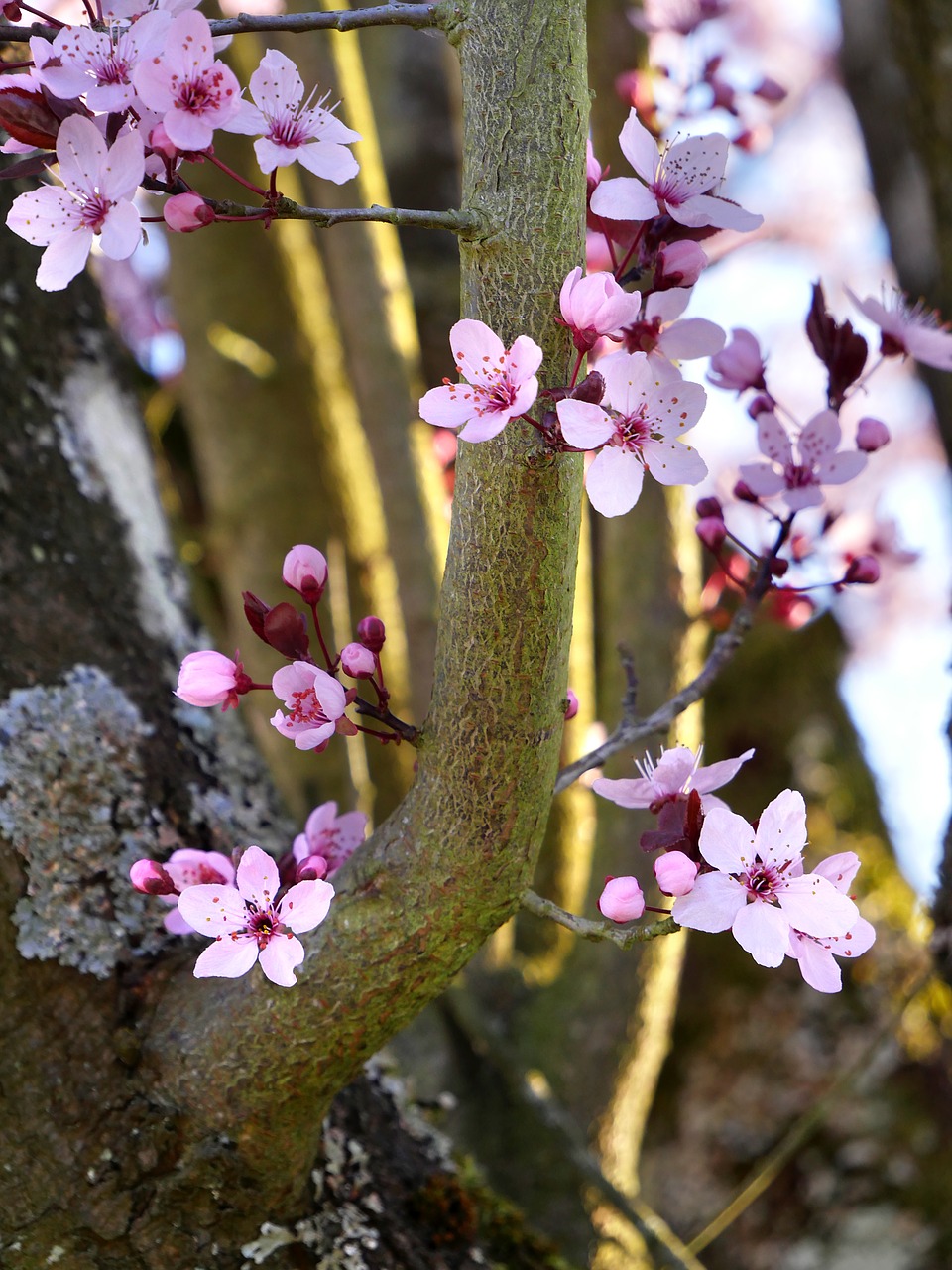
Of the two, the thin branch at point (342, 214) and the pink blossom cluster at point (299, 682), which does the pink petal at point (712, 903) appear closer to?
the pink blossom cluster at point (299, 682)

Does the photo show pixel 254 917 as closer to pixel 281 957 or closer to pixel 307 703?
pixel 281 957

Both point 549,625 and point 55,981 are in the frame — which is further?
point 55,981

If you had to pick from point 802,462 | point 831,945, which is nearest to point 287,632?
point 831,945

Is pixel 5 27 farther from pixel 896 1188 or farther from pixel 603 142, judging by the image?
pixel 896 1188

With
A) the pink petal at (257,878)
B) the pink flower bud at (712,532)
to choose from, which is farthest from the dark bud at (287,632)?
the pink flower bud at (712,532)

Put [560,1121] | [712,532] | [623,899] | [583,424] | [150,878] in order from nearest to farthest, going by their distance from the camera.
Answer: [583,424]
[623,899]
[150,878]
[712,532]
[560,1121]

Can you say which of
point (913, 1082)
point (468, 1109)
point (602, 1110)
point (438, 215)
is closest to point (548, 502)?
point (438, 215)
